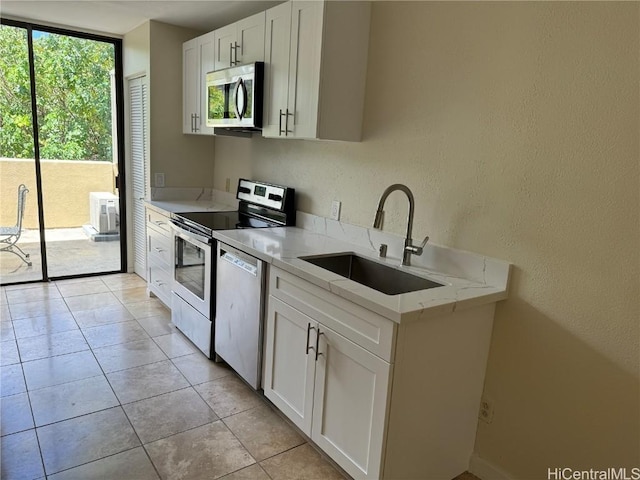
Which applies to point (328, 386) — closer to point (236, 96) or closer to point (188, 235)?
point (188, 235)

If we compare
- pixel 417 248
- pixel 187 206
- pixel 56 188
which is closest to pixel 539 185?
pixel 417 248

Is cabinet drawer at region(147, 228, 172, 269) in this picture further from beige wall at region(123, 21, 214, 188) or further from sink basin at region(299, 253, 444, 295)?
sink basin at region(299, 253, 444, 295)

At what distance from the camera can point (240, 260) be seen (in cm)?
254

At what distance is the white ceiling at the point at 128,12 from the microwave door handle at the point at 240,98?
2.12 ft

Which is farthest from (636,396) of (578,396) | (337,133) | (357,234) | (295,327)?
(337,133)

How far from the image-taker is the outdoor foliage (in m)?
3.97

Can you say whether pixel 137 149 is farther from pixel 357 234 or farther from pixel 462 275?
pixel 462 275

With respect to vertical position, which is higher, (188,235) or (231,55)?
(231,55)

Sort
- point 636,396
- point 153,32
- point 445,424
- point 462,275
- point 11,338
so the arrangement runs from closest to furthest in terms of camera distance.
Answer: point 636,396
point 445,424
point 462,275
point 11,338
point 153,32

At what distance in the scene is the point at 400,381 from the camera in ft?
5.48

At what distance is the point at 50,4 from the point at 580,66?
364 cm

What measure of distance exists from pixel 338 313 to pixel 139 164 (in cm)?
324

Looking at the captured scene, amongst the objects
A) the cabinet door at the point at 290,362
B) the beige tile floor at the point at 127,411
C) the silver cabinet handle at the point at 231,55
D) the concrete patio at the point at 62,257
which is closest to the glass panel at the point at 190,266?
the beige tile floor at the point at 127,411

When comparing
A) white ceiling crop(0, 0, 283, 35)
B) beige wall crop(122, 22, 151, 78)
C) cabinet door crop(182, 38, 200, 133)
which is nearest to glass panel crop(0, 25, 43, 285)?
white ceiling crop(0, 0, 283, 35)
